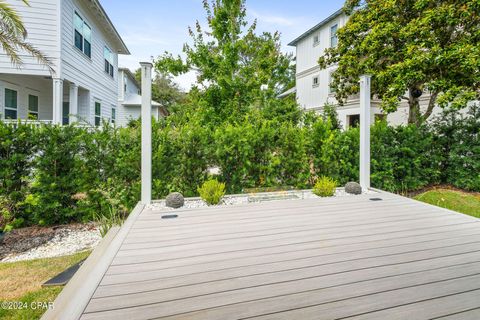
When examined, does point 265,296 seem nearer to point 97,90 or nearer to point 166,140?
point 166,140

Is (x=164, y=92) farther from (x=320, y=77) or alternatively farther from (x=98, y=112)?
(x=320, y=77)

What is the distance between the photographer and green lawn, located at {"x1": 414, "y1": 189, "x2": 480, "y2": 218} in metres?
5.44

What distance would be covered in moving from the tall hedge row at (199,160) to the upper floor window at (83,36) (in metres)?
6.65

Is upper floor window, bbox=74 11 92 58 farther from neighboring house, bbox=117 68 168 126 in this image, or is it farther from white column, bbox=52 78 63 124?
neighboring house, bbox=117 68 168 126

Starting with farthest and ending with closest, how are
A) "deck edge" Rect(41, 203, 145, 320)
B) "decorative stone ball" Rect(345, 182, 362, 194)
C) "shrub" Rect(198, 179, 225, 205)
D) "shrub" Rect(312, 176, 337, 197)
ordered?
"decorative stone ball" Rect(345, 182, 362, 194) → "shrub" Rect(312, 176, 337, 197) → "shrub" Rect(198, 179, 225, 205) → "deck edge" Rect(41, 203, 145, 320)

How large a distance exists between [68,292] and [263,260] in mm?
1514

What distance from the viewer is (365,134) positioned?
18.2 feet

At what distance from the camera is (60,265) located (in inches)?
134

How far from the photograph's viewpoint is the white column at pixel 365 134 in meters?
5.55

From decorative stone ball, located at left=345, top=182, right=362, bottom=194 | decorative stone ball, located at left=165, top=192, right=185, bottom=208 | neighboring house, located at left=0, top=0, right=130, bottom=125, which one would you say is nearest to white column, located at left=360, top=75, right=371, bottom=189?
decorative stone ball, located at left=345, top=182, right=362, bottom=194

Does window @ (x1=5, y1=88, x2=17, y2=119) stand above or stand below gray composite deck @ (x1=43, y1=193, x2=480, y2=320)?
above

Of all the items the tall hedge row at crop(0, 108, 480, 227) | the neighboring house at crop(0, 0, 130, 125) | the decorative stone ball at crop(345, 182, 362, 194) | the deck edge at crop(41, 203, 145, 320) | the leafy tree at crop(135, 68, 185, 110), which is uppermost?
the leafy tree at crop(135, 68, 185, 110)

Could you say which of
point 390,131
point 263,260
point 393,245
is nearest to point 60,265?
point 263,260

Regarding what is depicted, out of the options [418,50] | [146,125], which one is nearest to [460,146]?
[418,50]
